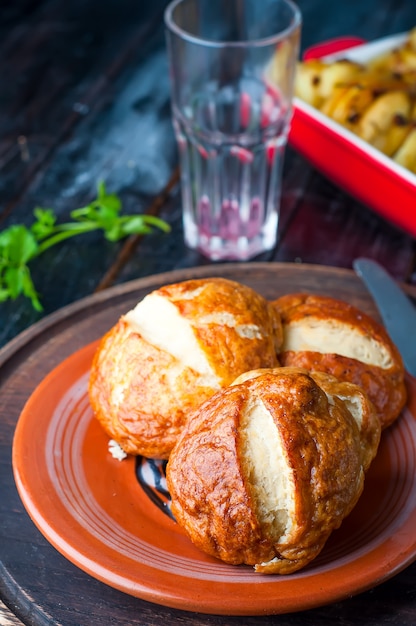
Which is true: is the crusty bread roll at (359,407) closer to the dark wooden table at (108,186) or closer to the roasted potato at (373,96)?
the dark wooden table at (108,186)

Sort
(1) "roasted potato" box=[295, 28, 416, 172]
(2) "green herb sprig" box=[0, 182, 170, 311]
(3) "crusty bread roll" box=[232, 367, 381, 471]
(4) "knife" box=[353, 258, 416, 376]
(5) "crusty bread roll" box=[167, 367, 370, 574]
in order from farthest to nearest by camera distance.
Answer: (1) "roasted potato" box=[295, 28, 416, 172] < (2) "green herb sprig" box=[0, 182, 170, 311] < (4) "knife" box=[353, 258, 416, 376] < (3) "crusty bread roll" box=[232, 367, 381, 471] < (5) "crusty bread roll" box=[167, 367, 370, 574]

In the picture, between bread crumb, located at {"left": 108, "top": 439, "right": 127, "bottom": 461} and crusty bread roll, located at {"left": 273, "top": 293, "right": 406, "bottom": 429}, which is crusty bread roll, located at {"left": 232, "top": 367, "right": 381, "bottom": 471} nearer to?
crusty bread roll, located at {"left": 273, "top": 293, "right": 406, "bottom": 429}

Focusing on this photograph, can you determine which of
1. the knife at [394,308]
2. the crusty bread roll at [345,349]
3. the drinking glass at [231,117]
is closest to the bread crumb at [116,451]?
the crusty bread roll at [345,349]

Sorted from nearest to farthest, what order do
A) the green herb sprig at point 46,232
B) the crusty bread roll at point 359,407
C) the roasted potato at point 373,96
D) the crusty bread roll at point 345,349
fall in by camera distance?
the crusty bread roll at point 359,407 < the crusty bread roll at point 345,349 < the green herb sprig at point 46,232 < the roasted potato at point 373,96

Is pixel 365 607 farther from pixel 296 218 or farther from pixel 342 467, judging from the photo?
pixel 296 218

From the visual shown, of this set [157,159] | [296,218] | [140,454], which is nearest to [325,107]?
[296,218]

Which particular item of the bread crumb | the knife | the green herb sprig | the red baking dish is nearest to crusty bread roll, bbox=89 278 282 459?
the bread crumb

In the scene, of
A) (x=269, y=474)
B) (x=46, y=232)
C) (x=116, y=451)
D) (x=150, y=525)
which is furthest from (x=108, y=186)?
(x=269, y=474)
